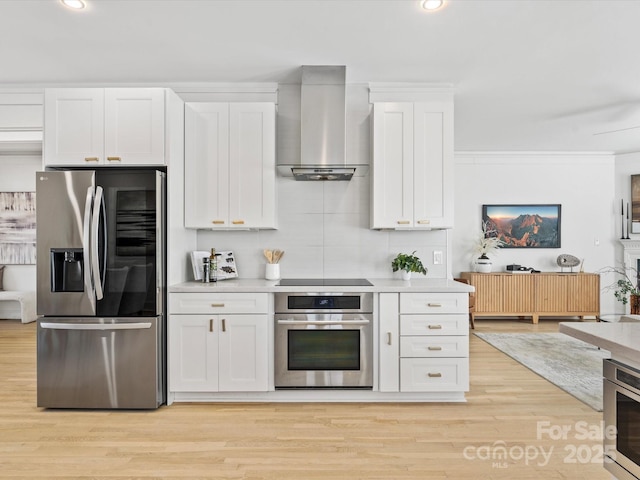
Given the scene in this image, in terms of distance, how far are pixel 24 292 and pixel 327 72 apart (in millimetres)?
5774

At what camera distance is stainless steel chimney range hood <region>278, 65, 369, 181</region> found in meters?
3.43

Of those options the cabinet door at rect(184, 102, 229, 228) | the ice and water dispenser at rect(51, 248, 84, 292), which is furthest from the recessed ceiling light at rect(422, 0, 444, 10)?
the ice and water dispenser at rect(51, 248, 84, 292)

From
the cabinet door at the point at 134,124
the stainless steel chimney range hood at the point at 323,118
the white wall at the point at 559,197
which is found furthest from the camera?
the white wall at the point at 559,197

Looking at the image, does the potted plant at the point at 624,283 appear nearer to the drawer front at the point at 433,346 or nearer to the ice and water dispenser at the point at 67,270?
the drawer front at the point at 433,346

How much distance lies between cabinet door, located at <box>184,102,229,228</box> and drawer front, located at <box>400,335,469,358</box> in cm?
179

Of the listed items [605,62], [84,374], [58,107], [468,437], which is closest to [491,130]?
[605,62]

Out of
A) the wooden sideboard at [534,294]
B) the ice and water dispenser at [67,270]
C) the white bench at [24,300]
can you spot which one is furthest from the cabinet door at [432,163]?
the white bench at [24,300]

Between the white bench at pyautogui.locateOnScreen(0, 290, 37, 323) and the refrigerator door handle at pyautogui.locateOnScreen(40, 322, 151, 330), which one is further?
the white bench at pyautogui.locateOnScreen(0, 290, 37, 323)

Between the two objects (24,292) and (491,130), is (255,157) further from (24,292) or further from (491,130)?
(24,292)

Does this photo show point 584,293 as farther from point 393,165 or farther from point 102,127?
point 102,127

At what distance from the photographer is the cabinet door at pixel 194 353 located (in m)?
3.15

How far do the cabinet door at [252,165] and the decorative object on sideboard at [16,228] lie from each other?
4.93 meters

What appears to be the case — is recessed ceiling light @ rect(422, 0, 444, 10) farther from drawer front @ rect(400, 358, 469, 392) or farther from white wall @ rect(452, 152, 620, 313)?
white wall @ rect(452, 152, 620, 313)

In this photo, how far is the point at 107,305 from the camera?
3006 mm
